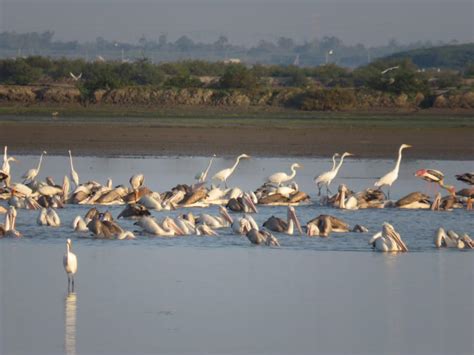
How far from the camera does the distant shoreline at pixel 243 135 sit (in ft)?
93.0

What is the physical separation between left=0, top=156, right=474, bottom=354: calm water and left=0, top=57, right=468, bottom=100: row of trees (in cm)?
3008

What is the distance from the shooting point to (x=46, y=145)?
29.2 metres

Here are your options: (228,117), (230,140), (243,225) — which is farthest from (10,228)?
(228,117)

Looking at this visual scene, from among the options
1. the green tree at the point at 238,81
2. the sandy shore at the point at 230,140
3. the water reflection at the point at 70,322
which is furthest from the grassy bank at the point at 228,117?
the water reflection at the point at 70,322

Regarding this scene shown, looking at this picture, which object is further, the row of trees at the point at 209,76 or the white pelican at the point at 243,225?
the row of trees at the point at 209,76

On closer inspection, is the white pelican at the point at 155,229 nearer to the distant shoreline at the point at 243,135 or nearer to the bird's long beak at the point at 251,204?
the bird's long beak at the point at 251,204

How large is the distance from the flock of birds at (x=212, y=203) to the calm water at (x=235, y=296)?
24cm

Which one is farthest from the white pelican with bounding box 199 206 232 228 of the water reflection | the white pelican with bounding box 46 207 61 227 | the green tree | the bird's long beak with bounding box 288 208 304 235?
the green tree

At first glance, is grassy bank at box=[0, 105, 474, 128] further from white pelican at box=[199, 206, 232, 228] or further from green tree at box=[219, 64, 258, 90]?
white pelican at box=[199, 206, 232, 228]

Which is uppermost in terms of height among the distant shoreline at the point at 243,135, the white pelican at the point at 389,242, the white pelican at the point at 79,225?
the white pelican at the point at 389,242

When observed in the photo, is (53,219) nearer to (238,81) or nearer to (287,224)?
(287,224)

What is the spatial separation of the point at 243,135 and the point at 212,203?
13.8 meters

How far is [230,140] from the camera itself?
3033 centimetres

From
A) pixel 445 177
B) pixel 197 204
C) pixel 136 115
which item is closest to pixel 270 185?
pixel 197 204
